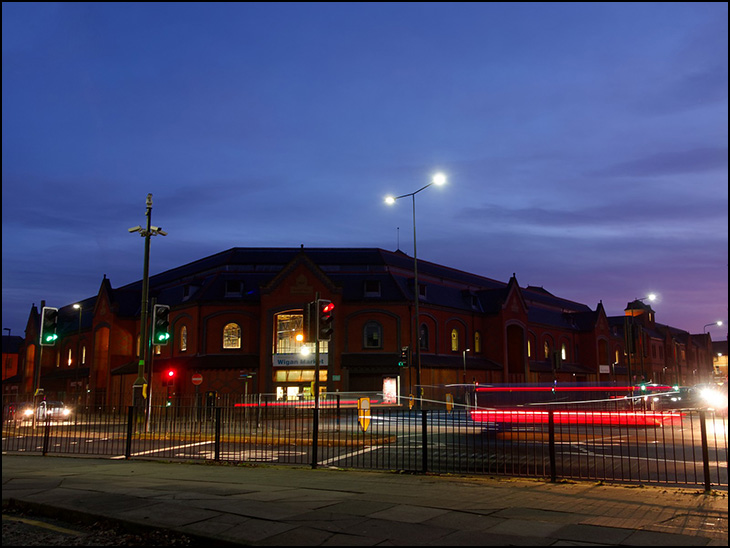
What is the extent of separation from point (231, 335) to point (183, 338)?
4.52 metres

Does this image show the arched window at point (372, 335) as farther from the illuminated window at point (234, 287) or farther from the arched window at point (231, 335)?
the illuminated window at point (234, 287)

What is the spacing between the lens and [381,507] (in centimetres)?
840

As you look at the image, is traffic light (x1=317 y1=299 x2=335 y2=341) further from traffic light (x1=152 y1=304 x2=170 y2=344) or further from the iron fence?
traffic light (x1=152 y1=304 x2=170 y2=344)

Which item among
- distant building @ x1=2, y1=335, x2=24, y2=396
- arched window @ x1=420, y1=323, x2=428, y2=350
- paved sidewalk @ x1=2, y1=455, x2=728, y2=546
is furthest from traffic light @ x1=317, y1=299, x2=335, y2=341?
distant building @ x1=2, y1=335, x2=24, y2=396

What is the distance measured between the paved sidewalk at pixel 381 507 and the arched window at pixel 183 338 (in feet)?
126

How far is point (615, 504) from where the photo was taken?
8.77m

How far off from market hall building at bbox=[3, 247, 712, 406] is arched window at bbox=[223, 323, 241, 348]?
8 centimetres

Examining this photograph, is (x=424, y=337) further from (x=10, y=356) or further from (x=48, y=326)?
(x=10, y=356)

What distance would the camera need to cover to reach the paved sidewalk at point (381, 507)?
6809 mm

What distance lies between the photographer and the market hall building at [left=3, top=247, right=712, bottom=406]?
4709 cm

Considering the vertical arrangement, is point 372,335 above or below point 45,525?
above

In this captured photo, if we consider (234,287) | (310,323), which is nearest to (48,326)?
(310,323)

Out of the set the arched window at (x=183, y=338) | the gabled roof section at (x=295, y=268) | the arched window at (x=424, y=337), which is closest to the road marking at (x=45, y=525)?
the gabled roof section at (x=295, y=268)

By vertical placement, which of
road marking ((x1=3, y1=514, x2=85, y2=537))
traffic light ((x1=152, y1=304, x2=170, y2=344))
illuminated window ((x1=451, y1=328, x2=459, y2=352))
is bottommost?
road marking ((x1=3, y1=514, x2=85, y2=537))
